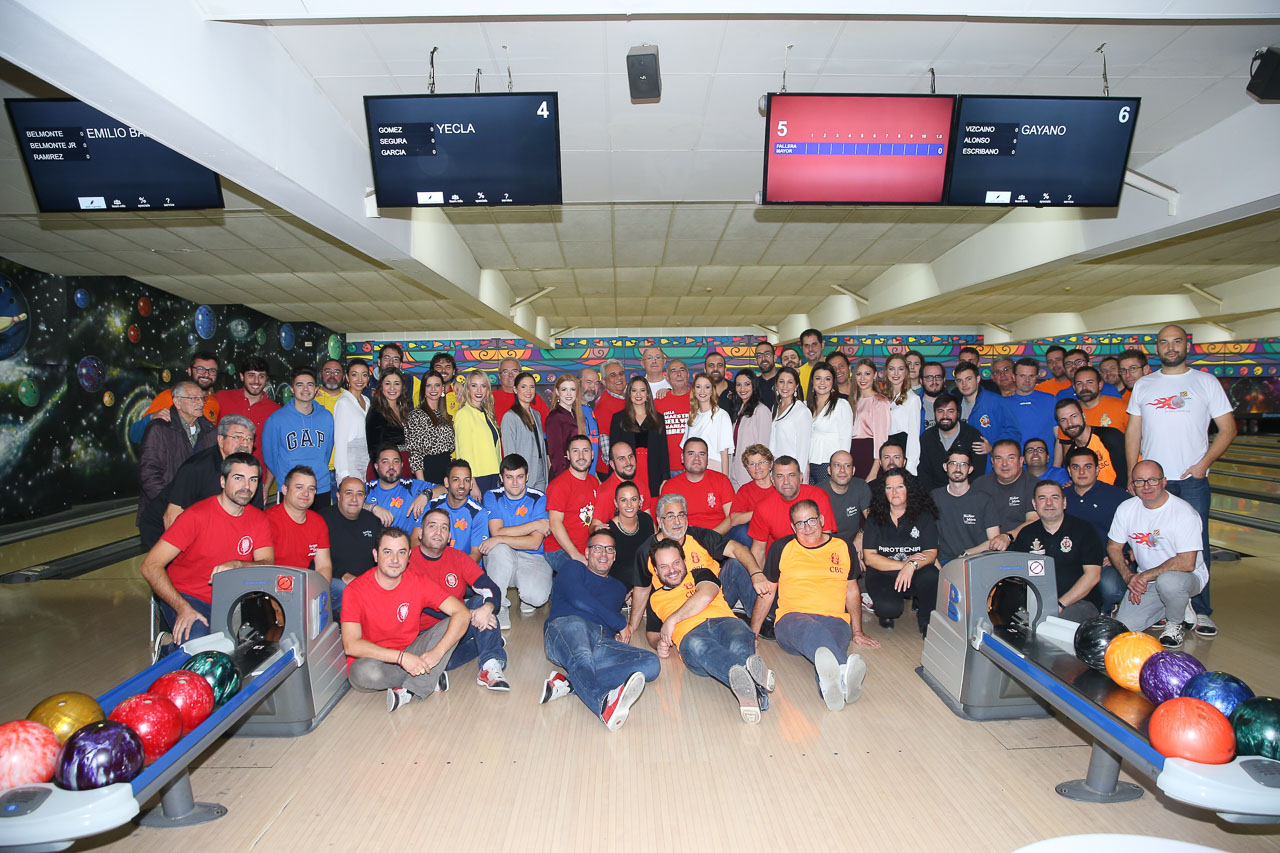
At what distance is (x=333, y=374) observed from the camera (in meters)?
3.86

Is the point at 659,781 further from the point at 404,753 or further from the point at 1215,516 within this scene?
the point at 1215,516

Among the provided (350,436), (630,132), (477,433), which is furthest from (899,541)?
(350,436)

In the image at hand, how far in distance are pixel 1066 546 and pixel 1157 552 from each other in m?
0.44

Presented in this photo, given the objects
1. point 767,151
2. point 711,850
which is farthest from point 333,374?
point 711,850

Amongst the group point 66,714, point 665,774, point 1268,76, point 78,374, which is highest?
point 1268,76

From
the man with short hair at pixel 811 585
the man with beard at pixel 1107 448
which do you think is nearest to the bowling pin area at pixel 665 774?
the man with short hair at pixel 811 585

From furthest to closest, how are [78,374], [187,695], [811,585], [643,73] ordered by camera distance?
[78,374]
[811,585]
[643,73]
[187,695]

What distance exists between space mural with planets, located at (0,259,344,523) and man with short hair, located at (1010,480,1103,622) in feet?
25.1

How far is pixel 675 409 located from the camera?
13.3 ft

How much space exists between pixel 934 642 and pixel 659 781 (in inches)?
51.4

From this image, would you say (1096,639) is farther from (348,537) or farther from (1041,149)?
(348,537)

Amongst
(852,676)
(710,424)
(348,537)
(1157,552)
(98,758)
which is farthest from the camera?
(710,424)

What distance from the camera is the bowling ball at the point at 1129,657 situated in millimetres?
1945

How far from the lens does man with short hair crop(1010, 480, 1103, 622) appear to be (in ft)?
9.50
